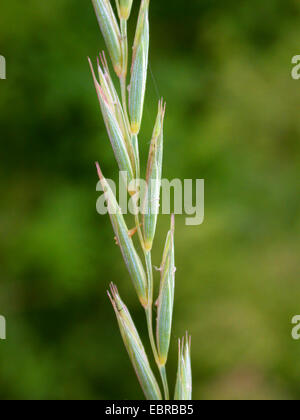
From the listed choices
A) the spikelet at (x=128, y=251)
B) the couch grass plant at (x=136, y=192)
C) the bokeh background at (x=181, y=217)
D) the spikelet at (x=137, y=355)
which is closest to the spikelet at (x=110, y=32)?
Result: the couch grass plant at (x=136, y=192)

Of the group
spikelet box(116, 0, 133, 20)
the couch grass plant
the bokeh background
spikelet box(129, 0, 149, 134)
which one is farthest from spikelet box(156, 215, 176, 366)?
the bokeh background

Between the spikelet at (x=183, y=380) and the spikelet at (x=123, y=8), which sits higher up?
the spikelet at (x=123, y=8)

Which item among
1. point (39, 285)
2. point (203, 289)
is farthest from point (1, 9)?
point (203, 289)

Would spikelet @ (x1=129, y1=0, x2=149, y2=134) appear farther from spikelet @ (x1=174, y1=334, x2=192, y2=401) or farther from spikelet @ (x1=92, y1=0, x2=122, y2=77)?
spikelet @ (x1=174, y1=334, x2=192, y2=401)

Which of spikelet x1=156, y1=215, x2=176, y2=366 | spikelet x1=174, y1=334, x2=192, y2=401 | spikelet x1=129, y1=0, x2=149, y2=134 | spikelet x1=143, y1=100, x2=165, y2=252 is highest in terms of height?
spikelet x1=129, y1=0, x2=149, y2=134

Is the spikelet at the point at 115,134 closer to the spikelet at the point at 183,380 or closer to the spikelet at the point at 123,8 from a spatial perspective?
the spikelet at the point at 123,8

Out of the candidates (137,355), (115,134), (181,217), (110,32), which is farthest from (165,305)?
(181,217)
